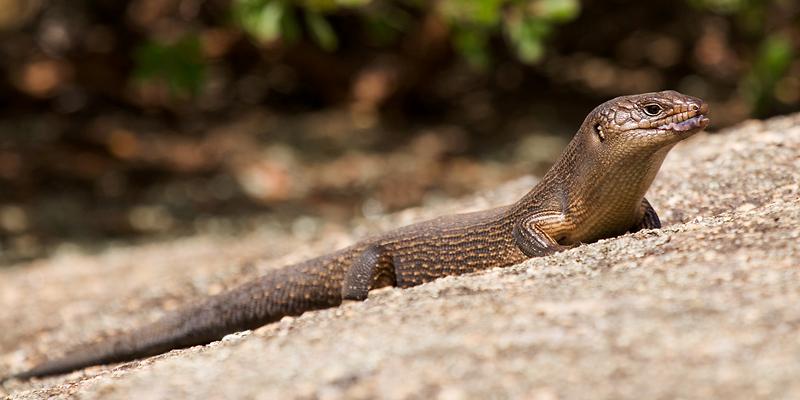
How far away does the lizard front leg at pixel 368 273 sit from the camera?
5.40 m

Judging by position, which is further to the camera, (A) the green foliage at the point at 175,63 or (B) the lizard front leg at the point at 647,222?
(A) the green foliage at the point at 175,63

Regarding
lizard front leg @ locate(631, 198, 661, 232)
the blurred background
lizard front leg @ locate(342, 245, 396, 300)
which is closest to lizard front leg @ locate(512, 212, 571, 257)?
lizard front leg @ locate(631, 198, 661, 232)

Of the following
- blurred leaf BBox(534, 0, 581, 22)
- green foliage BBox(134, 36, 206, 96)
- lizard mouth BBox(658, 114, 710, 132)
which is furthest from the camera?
green foliage BBox(134, 36, 206, 96)

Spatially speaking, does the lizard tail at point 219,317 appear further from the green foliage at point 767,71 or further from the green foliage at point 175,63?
the green foliage at point 767,71

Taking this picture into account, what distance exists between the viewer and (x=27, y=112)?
13430mm

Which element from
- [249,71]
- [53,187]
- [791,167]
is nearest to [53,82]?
[53,187]

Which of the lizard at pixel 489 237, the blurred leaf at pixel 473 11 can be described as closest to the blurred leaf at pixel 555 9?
the blurred leaf at pixel 473 11

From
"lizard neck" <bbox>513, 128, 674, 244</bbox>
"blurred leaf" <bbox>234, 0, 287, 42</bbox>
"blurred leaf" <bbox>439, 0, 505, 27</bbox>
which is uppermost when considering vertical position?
"blurred leaf" <bbox>234, 0, 287, 42</bbox>

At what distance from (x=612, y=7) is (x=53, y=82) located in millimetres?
7476

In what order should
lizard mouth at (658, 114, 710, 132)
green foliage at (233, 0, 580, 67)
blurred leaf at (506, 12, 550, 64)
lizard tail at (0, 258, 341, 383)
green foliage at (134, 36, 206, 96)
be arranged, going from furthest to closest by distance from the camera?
1. green foliage at (134, 36, 206, 96)
2. blurred leaf at (506, 12, 550, 64)
3. green foliage at (233, 0, 580, 67)
4. lizard tail at (0, 258, 341, 383)
5. lizard mouth at (658, 114, 710, 132)

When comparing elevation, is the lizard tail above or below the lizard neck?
below

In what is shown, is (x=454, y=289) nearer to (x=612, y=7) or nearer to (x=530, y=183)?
(x=530, y=183)

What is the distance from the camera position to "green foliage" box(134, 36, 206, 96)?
1062 cm

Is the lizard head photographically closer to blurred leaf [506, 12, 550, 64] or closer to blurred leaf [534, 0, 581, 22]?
blurred leaf [534, 0, 581, 22]
